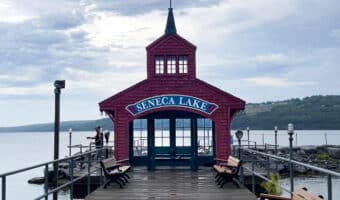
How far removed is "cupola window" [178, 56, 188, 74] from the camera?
2084 centimetres

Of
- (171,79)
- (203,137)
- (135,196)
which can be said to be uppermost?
(171,79)

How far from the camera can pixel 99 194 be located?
1343 centimetres

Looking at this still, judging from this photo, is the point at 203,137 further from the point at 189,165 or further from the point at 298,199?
the point at 298,199

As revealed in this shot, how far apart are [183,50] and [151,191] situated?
7.93 meters

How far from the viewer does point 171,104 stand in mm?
20281

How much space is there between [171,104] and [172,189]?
6098 mm

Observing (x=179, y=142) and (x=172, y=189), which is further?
(x=179, y=142)

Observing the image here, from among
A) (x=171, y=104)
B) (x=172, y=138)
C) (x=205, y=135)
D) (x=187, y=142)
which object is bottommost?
(x=187, y=142)

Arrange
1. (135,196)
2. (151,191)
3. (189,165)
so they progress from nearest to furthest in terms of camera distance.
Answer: (135,196) → (151,191) → (189,165)

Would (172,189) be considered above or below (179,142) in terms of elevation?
below

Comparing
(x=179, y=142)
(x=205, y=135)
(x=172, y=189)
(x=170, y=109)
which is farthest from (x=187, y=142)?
(x=172, y=189)

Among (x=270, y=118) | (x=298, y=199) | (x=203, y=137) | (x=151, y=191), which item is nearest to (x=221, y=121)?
(x=203, y=137)

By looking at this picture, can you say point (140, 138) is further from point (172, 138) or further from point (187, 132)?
point (187, 132)

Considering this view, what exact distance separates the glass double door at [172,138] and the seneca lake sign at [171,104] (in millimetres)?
1036
